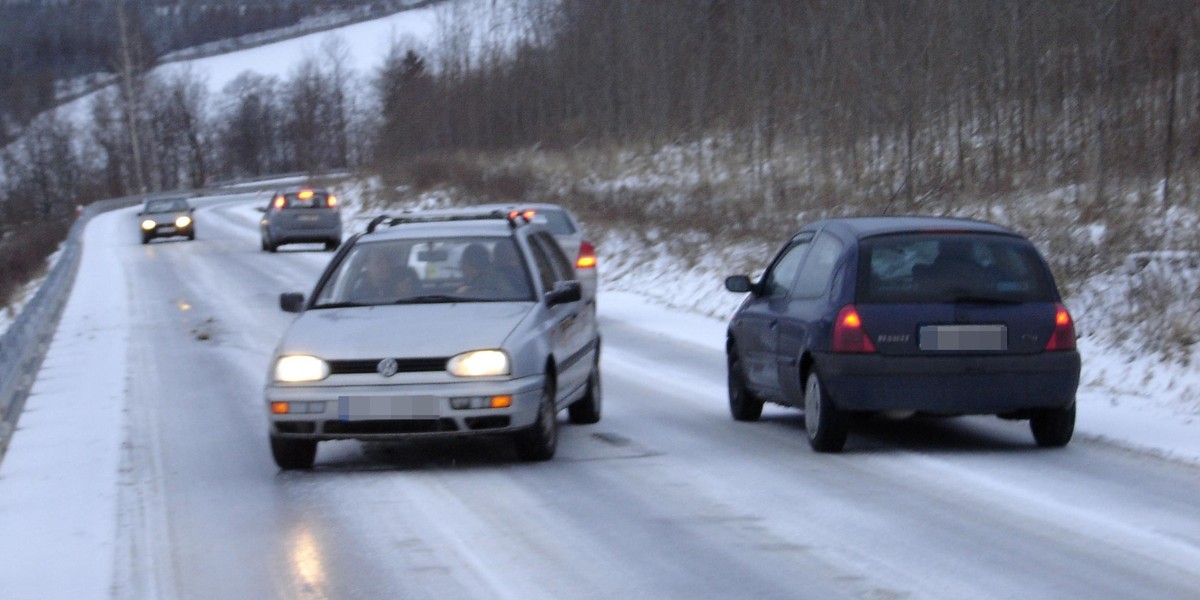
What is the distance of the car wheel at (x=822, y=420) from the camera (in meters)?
9.28

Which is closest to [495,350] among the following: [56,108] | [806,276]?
[806,276]

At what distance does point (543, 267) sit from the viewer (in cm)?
1072

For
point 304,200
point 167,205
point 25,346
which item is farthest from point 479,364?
point 167,205

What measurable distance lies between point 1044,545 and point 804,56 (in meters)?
31.8

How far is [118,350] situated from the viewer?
58.3 ft

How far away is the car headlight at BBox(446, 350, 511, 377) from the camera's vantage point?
880 cm

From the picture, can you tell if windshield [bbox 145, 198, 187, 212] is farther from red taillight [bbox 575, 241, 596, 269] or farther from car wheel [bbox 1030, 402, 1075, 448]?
car wheel [bbox 1030, 402, 1075, 448]

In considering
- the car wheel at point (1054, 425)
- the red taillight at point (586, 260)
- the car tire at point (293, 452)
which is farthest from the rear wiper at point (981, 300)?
the red taillight at point (586, 260)

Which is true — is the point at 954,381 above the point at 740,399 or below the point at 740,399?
above

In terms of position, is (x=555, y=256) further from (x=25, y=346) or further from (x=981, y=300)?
(x=25, y=346)

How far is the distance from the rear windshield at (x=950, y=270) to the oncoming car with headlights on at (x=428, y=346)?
2.10m

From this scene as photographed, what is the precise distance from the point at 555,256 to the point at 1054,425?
13.3 ft

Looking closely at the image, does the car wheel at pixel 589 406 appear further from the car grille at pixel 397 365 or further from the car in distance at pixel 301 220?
the car in distance at pixel 301 220

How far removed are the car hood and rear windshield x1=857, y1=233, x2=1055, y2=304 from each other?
224cm
